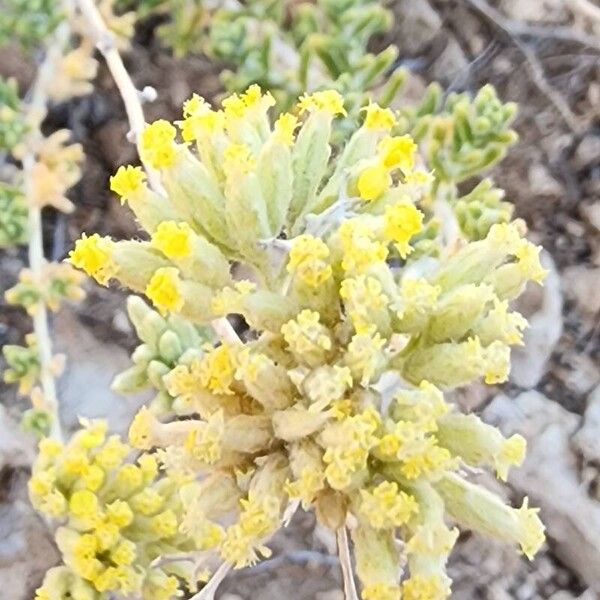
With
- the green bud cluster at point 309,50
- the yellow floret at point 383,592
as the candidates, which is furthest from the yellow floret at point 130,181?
the green bud cluster at point 309,50

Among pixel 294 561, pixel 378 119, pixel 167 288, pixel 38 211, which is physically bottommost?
pixel 294 561

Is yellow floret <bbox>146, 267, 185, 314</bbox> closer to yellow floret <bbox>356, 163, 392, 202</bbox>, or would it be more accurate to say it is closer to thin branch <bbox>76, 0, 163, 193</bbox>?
yellow floret <bbox>356, 163, 392, 202</bbox>

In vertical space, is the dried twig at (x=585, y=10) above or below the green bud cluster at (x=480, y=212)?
above

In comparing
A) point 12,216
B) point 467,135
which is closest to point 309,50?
point 467,135

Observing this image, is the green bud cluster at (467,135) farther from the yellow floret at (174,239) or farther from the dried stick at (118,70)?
the yellow floret at (174,239)

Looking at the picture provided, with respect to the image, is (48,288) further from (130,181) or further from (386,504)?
(386,504)

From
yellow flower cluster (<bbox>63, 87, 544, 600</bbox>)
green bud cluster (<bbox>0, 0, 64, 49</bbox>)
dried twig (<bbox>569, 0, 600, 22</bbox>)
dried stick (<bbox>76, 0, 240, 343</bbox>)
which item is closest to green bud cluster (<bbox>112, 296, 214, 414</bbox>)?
dried stick (<bbox>76, 0, 240, 343</bbox>)
